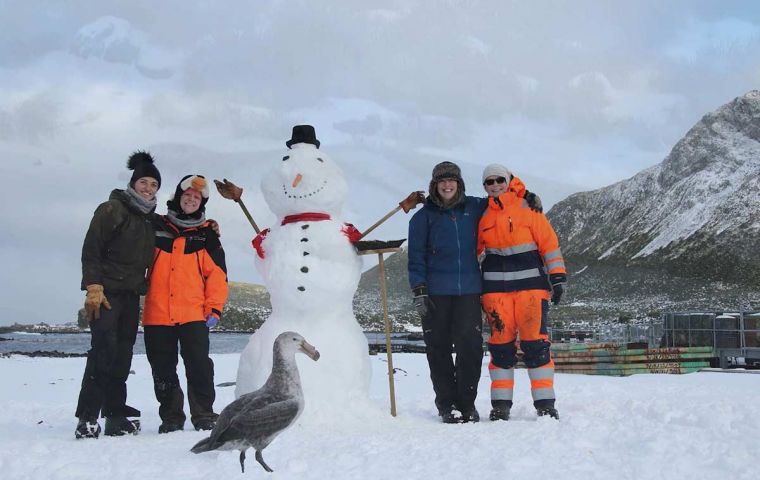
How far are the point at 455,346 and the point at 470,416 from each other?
0.49 metres

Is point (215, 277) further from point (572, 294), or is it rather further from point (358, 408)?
point (572, 294)

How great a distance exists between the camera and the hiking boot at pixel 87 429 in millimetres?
4336

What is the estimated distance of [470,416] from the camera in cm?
484

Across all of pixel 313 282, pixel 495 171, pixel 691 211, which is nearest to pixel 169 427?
pixel 313 282

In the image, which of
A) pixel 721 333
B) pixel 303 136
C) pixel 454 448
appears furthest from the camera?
pixel 721 333

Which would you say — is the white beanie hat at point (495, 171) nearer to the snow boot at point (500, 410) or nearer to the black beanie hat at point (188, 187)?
the snow boot at point (500, 410)

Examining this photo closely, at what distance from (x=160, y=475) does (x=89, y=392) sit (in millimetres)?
1599

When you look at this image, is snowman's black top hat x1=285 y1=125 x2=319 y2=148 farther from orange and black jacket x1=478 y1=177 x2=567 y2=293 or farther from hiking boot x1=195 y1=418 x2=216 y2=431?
hiking boot x1=195 y1=418 x2=216 y2=431

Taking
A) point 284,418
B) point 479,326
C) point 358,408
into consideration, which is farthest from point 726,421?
point 284,418

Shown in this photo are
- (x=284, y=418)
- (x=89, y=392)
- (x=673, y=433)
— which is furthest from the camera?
(x=89, y=392)

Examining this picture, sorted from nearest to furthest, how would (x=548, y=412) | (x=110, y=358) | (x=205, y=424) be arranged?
(x=110, y=358) < (x=205, y=424) < (x=548, y=412)

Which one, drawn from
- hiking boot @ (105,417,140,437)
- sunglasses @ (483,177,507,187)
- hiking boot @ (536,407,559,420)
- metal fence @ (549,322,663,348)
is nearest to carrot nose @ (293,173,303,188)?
sunglasses @ (483,177,507,187)

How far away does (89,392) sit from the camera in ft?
→ 14.5

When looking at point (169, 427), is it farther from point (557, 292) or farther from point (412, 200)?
point (557, 292)
